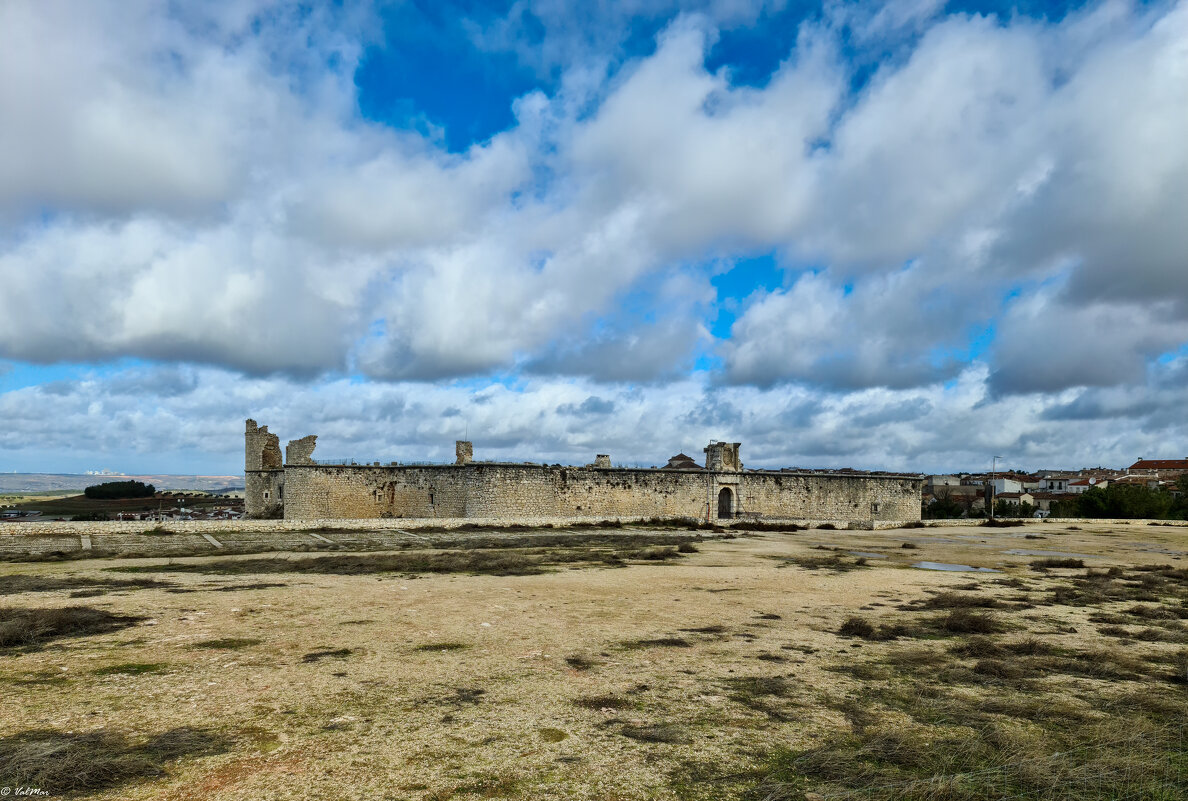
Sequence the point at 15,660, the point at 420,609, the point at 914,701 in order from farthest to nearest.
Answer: the point at 420,609
the point at 15,660
the point at 914,701

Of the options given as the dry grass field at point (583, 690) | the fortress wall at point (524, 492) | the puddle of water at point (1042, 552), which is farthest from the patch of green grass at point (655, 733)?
the fortress wall at point (524, 492)

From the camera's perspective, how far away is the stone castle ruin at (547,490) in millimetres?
32281

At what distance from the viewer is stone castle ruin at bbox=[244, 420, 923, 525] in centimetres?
3228

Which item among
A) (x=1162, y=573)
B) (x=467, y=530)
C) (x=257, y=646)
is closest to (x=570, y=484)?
(x=467, y=530)

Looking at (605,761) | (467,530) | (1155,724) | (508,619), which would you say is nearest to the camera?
(605,761)

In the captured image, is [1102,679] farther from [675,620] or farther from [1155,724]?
[675,620]

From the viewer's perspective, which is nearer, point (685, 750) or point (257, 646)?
point (685, 750)

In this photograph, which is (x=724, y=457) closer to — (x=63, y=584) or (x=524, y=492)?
(x=524, y=492)

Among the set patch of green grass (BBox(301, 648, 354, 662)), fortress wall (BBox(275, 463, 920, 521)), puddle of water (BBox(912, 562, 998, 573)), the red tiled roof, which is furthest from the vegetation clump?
the red tiled roof

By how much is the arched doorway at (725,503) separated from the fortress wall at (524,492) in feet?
1.35

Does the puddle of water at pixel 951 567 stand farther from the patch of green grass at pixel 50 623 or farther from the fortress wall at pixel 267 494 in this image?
the fortress wall at pixel 267 494

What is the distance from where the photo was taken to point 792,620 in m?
9.07

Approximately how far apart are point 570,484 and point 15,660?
27683 millimetres

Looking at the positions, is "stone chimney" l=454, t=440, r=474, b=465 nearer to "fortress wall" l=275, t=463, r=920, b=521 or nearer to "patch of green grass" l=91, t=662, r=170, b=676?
"fortress wall" l=275, t=463, r=920, b=521
